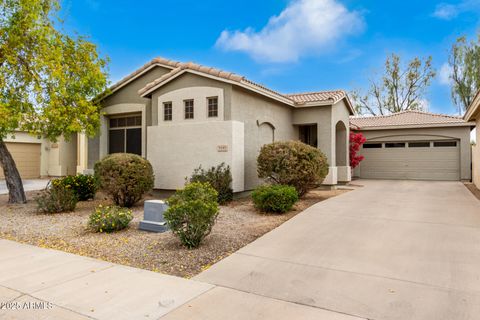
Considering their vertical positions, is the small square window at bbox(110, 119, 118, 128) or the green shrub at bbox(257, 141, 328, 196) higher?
the small square window at bbox(110, 119, 118, 128)

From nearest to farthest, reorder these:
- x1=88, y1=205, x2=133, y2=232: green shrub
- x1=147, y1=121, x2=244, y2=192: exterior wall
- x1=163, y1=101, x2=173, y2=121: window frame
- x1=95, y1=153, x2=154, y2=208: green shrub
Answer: x1=88, y1=205, x2=133, y2=232: green shrub
x1=95, y1=153, x2=154, y2=208: green shrub
x1=147, y1=121, x2=244, y2=192: exterior wall
x1=163, y1=101, x2=173, y2=121: window frame

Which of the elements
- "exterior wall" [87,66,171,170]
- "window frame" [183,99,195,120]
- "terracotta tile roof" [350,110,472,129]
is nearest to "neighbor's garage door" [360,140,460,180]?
"terracotta tile roof" [350,110,472,129]

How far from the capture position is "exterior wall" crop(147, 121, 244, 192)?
1138 cm

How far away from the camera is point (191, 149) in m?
12.0

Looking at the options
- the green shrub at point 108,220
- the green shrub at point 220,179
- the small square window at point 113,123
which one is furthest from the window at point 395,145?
the green shrub at point 108,220

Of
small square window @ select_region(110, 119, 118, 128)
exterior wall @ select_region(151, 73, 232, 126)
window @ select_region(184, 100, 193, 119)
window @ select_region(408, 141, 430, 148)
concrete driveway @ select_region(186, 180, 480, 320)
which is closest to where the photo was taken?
concrete driveway @ select_region(186, 180, 480, 320)

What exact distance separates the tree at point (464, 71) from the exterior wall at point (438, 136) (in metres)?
11.9

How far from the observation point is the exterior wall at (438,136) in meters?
18.9

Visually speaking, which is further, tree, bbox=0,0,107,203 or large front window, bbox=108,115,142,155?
large front window, bbox=108,115,142,155

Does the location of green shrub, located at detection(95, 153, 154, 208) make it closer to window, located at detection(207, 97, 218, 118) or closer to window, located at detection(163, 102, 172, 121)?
window, located at detection(163, 102, 172, 121)

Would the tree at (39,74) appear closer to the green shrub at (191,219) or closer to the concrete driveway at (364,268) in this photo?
the green shrub at (191,219)

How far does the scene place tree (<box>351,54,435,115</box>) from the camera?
31.8 meters

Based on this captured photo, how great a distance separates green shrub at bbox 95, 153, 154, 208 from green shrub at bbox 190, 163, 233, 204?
1748 millimetres

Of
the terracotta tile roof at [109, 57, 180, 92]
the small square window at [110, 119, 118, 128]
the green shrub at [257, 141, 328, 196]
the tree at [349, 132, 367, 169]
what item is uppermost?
the terracotta tile roof at [109, 57, 180, 92]
